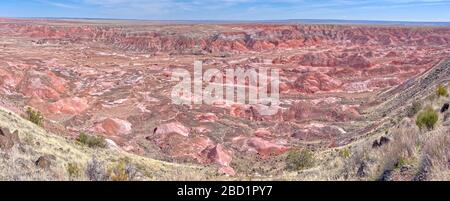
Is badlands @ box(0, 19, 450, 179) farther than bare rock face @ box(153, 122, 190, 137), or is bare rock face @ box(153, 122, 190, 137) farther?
bare rock face @ box(153, 122, 190, 137)

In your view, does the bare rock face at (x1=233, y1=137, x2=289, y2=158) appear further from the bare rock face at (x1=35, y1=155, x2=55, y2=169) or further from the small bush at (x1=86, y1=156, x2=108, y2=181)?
the small bush at (x1=86, y1=156, x2=108, y2=181)

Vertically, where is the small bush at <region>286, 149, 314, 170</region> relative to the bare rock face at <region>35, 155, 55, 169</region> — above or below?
below

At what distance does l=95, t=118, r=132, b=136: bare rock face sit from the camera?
3012 cm

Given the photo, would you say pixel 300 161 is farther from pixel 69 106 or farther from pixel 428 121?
pixel 69 106

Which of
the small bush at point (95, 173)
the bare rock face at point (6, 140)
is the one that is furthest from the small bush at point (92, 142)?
the small bush at point (95, 173)

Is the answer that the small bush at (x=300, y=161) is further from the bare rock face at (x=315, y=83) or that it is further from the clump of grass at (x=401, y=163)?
the bare rock face at (x=315, y=83)

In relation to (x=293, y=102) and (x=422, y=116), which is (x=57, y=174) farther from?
(x=293, y=102)

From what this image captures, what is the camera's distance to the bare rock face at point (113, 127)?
30.1 m

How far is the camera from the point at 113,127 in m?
30.9

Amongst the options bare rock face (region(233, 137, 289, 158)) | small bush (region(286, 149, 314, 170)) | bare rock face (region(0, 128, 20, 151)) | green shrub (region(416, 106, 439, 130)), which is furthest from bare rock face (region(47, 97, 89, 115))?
green shrub (region(416, 106, 439, 130))

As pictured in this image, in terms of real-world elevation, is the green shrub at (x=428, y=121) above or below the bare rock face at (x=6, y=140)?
above

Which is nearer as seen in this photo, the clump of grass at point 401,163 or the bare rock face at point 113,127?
the clump of grass at point 401,163
